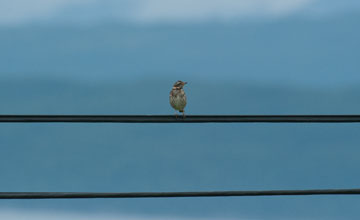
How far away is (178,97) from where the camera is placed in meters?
11.3

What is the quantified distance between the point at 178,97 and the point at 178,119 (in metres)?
5.43

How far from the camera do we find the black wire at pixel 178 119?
19.2ft

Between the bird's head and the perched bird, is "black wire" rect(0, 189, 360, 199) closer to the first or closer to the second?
the perched bird

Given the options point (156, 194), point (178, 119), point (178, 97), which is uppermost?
point (178, 97)

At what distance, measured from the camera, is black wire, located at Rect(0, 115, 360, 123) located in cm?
586

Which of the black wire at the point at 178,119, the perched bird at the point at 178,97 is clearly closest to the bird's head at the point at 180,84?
the perched bird at the point at 178,97

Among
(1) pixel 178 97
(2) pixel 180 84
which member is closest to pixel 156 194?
(1) pixel 178 97

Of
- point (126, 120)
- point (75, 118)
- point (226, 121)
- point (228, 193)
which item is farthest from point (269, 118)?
point (75, 118)

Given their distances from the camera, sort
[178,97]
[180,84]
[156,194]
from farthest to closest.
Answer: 1. [180,84]
2. [178,97]
3. [156,194]

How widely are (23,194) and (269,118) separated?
232 centimetres

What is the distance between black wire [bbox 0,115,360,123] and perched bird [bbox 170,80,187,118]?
506 centimetres

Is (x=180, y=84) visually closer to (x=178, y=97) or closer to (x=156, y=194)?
(x=178, y=97)

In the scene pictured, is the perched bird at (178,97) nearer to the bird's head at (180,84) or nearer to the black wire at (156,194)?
the bird's head at (180,84)

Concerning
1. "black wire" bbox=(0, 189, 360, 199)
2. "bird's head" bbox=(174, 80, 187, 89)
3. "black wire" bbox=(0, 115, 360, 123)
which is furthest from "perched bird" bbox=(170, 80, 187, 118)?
"black wire" bbox=(0, 189, 360, 199)
